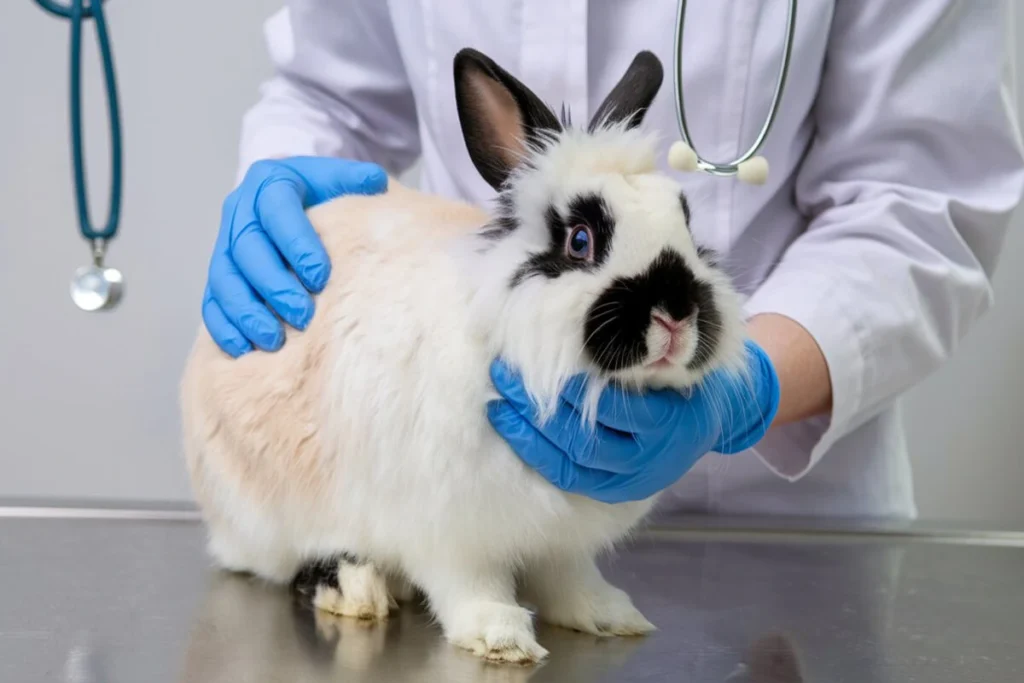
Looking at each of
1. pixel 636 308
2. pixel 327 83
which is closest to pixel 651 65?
pixel 636 308

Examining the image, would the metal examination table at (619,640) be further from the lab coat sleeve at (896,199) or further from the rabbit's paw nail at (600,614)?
the lab coat sleeve at (896,199)

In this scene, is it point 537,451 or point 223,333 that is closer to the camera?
point 537,451

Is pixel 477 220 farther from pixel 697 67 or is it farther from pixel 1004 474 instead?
pixel 1004 474

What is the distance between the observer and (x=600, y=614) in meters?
1.01

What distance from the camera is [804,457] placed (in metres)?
1.39

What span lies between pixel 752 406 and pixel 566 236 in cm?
30

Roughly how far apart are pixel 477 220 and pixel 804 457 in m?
0.60

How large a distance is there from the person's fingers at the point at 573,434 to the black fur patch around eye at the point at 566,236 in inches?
3.3

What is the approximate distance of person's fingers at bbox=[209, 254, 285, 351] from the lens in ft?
3.49

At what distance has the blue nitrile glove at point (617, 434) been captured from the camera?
2.93 ft

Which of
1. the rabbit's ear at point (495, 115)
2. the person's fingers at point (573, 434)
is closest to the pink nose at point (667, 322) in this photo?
the person's fingers at point (573, 434)

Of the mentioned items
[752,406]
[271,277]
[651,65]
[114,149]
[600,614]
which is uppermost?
[651,65]

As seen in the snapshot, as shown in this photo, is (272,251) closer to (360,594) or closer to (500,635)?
(360,594)

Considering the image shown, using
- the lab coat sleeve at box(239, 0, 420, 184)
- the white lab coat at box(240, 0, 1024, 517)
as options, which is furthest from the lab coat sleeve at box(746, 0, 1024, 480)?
the lab coat sleeve at box(239, 0, 420, 184)
